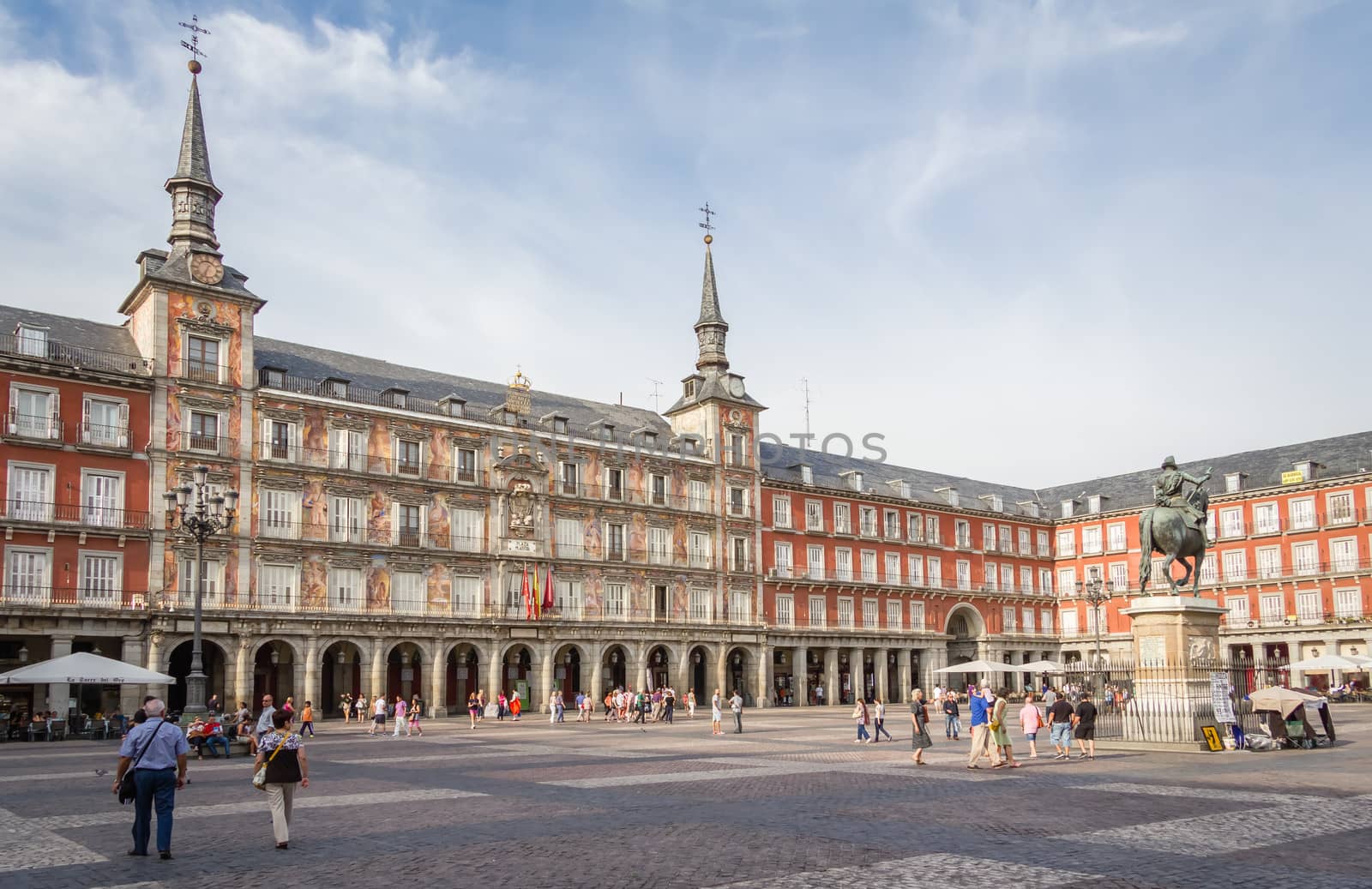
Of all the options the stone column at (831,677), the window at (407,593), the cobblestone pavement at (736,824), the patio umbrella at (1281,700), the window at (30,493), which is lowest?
the stone column at (831,677)

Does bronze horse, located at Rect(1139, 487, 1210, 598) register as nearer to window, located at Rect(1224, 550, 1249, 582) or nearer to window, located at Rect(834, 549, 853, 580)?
window, located at Rect(834, 549, 853, 580)

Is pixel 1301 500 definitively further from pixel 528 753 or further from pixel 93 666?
pixel 93 666

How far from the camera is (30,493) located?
42.6 metres

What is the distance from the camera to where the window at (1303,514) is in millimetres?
67250

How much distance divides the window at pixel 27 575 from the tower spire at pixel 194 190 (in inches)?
545

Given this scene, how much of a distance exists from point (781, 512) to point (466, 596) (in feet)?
66.8

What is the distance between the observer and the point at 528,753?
2773cm

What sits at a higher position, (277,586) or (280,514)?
(280,514)

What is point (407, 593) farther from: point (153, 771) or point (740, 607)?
point (153, 771)

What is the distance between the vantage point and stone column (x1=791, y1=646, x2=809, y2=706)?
2557 inches

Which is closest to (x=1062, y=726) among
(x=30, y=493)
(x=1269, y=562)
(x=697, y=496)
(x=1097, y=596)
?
(x=1097, y=596)

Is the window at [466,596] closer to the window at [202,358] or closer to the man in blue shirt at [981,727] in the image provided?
the window at [202,358]

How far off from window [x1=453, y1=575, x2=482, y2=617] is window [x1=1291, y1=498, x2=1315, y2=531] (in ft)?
155

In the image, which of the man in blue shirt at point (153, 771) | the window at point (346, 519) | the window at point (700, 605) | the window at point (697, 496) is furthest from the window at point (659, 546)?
the man in blue shirt at point (153, 771)
